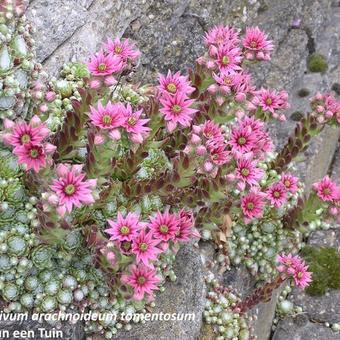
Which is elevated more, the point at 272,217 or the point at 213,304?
the point at 272,217

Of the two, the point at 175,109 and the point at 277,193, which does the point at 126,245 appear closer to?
the point at 175,109

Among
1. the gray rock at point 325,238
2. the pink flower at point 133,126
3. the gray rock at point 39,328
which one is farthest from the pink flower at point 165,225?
the gray rock at point 325,238

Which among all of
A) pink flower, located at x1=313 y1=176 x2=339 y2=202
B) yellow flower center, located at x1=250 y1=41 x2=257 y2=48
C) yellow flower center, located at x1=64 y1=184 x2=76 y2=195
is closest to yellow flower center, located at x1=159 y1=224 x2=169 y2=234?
yellow flower center, located at x1=64 y1=184 x2=76 y2=195

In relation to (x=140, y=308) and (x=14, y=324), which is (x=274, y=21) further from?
(x=14, y=324)

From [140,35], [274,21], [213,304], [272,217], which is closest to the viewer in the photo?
[213,304]

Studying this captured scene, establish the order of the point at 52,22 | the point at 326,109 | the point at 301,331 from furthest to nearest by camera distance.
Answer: the point at 301,331
the point at 326,109
the point at 52,22

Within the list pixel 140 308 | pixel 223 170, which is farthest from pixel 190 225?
pixel 140 308

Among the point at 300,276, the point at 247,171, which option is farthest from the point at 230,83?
the point at 300,276
